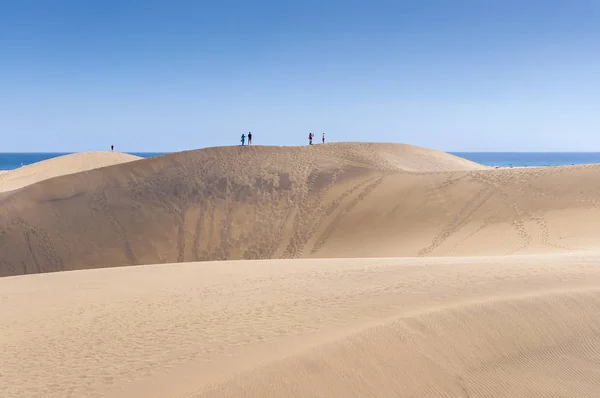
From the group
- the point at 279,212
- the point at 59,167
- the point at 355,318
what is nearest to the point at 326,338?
the point at 355,318

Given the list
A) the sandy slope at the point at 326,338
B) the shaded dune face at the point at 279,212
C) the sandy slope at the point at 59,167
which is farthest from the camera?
the sandy slope at the point at 59,167

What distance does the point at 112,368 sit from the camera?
523 centimetres

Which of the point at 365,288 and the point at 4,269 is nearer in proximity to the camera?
the point at 365,288

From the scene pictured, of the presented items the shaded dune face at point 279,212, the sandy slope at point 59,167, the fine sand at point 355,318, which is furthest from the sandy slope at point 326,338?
the sandy slope at point 59,167

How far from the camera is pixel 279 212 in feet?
78.1

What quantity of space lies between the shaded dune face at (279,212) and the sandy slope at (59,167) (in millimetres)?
27826

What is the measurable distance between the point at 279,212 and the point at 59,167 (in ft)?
133

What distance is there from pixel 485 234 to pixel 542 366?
41.7 ft

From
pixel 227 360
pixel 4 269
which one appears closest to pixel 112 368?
pixel 227 360

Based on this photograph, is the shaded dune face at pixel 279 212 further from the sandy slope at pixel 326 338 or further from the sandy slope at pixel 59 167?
the sandy slope at pixel 59 167

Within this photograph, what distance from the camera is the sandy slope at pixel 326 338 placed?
4.77 meters

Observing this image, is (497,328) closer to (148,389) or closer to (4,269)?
(148,389)

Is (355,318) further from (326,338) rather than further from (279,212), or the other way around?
(279,212)

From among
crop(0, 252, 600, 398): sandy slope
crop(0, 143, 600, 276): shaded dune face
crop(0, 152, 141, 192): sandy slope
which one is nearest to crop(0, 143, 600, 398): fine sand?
crop(0, 252, 600, 398): sandy slope
